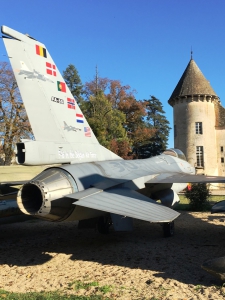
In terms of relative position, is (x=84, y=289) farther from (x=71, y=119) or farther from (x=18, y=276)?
(x=71, y=119)

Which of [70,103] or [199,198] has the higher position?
[70,103]

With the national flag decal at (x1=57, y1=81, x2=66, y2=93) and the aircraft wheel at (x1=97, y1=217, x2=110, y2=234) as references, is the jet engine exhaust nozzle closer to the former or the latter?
the national flag decal at (x1=57, y1=81, x2=66, y2=93)

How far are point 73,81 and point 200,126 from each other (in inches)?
912

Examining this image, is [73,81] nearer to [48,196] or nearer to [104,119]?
[104,119]

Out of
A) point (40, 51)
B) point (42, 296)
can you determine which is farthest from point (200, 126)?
point (42, 296)

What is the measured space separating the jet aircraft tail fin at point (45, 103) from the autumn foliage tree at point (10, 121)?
2393 centimetres

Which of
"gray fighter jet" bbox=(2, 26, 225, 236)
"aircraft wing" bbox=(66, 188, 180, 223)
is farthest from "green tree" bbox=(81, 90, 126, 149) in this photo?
"aircraft wing" bbox=(66, 188, 180, 223)

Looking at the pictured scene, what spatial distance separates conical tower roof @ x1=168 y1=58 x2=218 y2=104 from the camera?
34.3 m

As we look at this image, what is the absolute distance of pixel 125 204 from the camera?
5.52 metres

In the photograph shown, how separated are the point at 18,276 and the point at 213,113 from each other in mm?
32385

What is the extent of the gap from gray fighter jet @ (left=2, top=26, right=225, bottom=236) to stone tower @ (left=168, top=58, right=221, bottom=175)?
26.4 metres

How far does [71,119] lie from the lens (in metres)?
7.55

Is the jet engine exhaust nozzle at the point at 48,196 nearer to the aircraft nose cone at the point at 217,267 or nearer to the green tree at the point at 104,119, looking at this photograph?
the aircraft nose cone at the point at 217,267

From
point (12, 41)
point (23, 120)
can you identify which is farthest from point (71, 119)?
point (23, 120)
